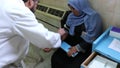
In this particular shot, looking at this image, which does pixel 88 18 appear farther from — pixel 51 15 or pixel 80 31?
pixel 51 15

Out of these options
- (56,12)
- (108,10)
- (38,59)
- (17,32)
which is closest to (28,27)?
(17,32)

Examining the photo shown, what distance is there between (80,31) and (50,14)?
0.68 meters

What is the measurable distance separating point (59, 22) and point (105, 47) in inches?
36.8

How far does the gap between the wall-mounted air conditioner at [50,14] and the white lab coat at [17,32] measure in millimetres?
1042

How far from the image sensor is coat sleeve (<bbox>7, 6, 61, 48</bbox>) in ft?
2.73

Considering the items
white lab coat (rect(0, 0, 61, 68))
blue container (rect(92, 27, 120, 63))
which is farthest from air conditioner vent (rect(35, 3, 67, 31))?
white lab coat (rect(0, 0, 61, 68))

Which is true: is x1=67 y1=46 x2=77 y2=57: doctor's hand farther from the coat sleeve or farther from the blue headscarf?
the coat sleeve

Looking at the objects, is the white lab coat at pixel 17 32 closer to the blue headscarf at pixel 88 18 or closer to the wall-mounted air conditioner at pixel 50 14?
the blue headscarf at pixel 88 18

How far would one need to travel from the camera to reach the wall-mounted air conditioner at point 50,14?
6.89 ft

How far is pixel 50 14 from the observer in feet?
7.31

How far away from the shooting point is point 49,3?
2355 mm

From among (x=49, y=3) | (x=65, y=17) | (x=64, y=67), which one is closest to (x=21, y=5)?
(x=64, y=67)

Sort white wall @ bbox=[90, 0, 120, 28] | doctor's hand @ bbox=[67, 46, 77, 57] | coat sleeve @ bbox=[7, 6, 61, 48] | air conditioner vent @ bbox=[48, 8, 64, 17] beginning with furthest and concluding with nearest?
air conditioner vent @ bbox=[48, 8, 64, 17] → doctor's hand @ bbox=[67, 46, 77, 57] → white wall @ bbox=[90, 0, 120, 28] → coat sleeve @ bbox=[7, 6, 61, 48]

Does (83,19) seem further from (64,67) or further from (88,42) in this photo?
(64,67)
